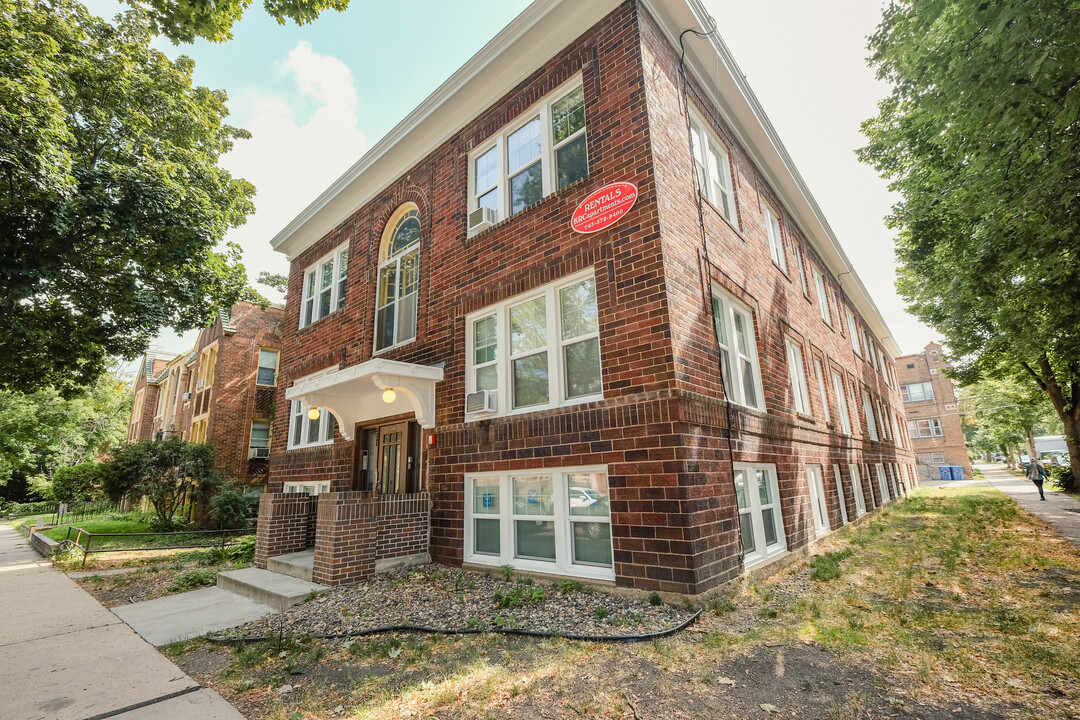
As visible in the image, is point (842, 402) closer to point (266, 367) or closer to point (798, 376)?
point (798, 376)

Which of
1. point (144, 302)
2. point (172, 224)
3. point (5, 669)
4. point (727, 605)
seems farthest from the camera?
point (144, 302)

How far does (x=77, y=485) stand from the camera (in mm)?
23531

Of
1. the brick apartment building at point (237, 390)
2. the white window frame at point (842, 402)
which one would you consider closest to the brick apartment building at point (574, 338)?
the white window frame at point (842, 402)

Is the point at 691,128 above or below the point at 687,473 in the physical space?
above

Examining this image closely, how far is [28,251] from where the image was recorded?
9.52 metres

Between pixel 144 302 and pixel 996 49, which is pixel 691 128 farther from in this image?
pixel 144 302

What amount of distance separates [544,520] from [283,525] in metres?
5.17

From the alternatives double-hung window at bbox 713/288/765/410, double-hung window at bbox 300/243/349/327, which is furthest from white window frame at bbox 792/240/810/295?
double-hung window at bbox 300/243/349/327

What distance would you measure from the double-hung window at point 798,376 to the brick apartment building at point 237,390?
1900 centimetres

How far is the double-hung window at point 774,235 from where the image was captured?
11.1 m

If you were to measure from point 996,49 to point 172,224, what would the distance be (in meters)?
14.0

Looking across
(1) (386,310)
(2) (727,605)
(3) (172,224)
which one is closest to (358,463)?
(1) (386,310)

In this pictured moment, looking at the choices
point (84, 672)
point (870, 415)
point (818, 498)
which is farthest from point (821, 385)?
point (84, 672)

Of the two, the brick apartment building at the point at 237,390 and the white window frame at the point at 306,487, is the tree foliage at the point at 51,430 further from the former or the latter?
the white window frame at the point at 306,487
